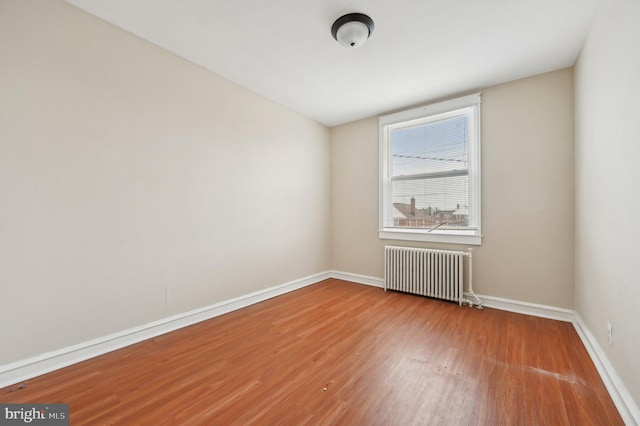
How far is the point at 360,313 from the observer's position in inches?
120

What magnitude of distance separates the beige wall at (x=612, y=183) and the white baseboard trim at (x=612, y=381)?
49 mm

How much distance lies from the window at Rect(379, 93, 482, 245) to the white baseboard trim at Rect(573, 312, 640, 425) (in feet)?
4.50

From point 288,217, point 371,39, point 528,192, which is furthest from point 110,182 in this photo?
point 528,192

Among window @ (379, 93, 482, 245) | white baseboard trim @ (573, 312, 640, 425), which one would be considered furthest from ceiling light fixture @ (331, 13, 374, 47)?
white baseboard trim @ (573, 312, 640, 425)

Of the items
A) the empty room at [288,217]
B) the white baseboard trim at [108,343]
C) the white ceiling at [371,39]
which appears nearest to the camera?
the empty room at [288,217]

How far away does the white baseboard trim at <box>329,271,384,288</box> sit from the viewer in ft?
13.7

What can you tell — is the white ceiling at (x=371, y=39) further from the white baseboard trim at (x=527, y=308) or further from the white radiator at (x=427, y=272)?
the white baseboard trim at (x=527, y=308)

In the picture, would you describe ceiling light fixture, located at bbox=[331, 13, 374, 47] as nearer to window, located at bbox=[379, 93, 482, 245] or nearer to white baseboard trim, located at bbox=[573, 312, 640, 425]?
window, located at bbox=[379, 93, 482, 245]

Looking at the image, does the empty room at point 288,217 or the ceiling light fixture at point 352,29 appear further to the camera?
the ceiling light fixture at point 352,29

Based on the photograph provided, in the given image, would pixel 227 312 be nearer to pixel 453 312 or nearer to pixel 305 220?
pixel 305 220

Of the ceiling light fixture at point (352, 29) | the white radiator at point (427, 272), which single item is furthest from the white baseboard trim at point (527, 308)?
the ceiling light fixture at point (352, 29)

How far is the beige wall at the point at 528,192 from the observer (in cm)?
281

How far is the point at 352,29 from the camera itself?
2146mm

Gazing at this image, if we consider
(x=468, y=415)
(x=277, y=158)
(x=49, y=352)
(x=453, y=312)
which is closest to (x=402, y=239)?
(x=453, y=312)
